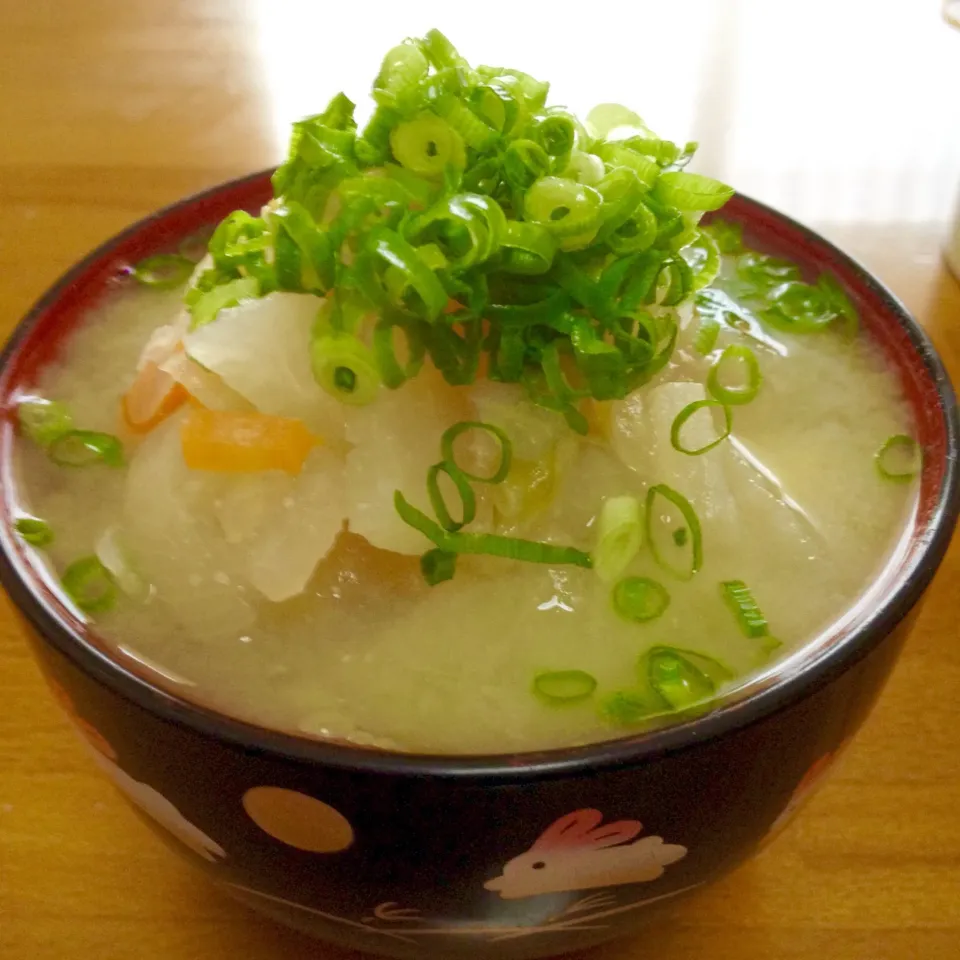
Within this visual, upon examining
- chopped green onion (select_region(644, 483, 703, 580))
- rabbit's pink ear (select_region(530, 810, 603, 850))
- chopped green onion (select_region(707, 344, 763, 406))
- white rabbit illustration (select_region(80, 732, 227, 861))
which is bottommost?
white rabbit illustration (select_region(80, 732, 227, 861))

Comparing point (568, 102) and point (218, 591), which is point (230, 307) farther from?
point (568, 102)

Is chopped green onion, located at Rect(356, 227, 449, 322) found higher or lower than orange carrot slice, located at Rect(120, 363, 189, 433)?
higher

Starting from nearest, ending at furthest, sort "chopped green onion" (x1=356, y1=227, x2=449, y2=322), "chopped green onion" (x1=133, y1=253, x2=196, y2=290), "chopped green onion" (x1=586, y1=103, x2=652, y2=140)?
1. "chopped green onion" (x1=356, y1=227, x2=449, y2=322)
2. "chopped green onion" (x1=586, y1=103, x2=652, y2=140)
3. "chopped green onion" (x1=133, y1=253, x2=196, y2=290)

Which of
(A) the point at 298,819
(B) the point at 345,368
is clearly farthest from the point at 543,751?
(B) the point at 345,368

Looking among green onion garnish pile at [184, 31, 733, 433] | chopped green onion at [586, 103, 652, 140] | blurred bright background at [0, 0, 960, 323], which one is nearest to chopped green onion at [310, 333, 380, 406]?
green onion garnish pile at [184, 31, 733, 433]

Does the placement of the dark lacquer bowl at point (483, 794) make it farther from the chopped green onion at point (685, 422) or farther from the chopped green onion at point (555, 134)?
the chopped green onion at point (555, 134)

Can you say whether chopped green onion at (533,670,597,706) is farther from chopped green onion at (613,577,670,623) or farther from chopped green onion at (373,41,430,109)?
chopped green onion at (373,41,430,109)

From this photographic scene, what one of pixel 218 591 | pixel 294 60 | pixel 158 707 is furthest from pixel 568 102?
pixel 158 707
